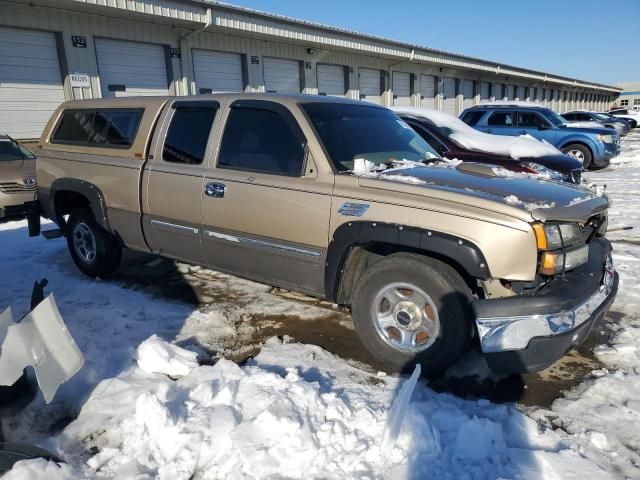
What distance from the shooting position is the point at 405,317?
10.6 ft

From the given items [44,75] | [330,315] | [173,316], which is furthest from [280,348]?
[44,75]

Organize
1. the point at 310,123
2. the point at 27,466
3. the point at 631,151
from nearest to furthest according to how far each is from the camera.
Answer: the point at 27,466 → the point at 310,123 → the point at 631,151

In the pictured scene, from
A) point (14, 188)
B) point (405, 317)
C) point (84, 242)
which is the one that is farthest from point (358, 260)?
point (14, 188)

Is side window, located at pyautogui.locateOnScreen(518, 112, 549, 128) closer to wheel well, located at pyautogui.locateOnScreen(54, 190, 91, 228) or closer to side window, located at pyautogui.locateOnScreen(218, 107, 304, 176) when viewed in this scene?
side window, located at pyautogui.locateOnScreen(218, 107, 304, 176)

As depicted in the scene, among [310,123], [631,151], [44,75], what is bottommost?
[631,151]

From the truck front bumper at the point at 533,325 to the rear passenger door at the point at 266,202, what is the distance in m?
1.25

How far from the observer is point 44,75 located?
1190 cm

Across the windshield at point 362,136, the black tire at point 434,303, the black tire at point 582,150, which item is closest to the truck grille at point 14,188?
the windshield at point 362,136

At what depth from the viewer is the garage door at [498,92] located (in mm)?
36256

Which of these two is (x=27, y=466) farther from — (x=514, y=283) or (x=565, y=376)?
(x=565, y=376)

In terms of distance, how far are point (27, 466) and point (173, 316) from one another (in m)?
2.15

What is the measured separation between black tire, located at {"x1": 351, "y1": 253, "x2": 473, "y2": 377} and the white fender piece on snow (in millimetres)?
1837

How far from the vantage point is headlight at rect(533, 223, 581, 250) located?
2.76 meters

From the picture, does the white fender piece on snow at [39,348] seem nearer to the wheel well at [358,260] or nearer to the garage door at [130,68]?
the wheel well at [358,260]
